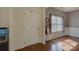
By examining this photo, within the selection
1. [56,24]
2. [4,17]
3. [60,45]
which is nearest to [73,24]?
[56,24]

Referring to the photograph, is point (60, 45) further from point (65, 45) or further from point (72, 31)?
point (72, 31)

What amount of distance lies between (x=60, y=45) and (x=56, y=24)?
1.01 feet

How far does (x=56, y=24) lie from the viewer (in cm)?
137

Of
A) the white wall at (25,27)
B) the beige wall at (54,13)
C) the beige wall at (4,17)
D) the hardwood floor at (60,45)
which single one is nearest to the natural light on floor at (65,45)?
the hardwood floor at (60,45)

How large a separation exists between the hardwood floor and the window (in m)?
0.15

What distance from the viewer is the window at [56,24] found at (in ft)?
4.45

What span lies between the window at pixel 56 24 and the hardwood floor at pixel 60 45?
0.15 meters

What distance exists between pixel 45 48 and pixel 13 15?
2.04 ft

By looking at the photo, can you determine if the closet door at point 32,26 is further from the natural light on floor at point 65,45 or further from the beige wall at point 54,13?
the natural light on floor at point 65,45

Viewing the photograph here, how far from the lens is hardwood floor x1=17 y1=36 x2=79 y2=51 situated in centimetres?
127

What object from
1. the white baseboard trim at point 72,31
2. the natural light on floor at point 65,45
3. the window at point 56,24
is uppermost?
the window at point 56,24
